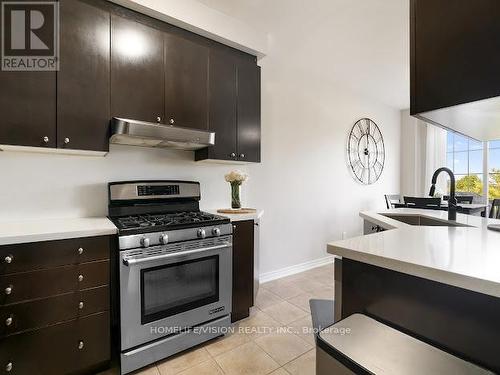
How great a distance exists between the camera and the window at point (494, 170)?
4.12m

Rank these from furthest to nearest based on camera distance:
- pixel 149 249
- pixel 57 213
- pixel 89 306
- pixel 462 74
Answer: pixel 57 213 < pixel 149 249 < pixel 89 306 < pixel 462 74

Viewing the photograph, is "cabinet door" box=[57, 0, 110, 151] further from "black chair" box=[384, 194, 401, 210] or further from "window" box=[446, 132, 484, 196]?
"window" box=[446, 132, 484, 196]

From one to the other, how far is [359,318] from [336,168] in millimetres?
3167

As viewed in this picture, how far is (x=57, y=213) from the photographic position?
6.16 feet

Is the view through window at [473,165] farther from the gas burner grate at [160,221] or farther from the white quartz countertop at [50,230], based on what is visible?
the white quartz countertop at [50,230]

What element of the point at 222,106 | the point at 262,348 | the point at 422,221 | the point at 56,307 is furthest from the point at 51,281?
the point at 422,221

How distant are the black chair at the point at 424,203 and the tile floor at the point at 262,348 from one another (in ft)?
5.09

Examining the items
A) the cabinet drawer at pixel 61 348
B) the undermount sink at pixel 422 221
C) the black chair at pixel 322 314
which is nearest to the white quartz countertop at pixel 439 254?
the undermount sink at pixel 422 221

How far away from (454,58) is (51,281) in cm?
214

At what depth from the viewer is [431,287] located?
2.68 feet

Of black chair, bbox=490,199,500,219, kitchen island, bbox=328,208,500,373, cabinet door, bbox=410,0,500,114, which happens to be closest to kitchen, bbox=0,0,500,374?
kitchen island, bbox=328,208,500,373

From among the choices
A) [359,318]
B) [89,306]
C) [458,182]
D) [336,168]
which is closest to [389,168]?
[458,182]

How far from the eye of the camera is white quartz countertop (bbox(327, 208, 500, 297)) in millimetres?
679

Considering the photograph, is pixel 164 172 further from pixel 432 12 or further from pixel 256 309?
pixel 432 12
